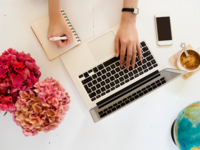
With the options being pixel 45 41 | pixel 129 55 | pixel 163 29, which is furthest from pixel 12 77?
pixel 163 29

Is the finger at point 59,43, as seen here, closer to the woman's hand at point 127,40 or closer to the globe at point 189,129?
the woman's hand at point 127,40

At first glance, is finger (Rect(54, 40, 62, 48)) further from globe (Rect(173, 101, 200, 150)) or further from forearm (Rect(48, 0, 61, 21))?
globe (Rect(173, 101, 200, 150))

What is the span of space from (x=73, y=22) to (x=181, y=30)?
0.57 m

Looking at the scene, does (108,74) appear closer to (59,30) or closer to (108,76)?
(108,76)

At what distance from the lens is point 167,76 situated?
62 cm

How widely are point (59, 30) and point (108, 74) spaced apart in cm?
30

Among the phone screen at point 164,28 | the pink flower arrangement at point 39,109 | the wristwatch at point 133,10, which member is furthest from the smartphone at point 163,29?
the pink flower arrangement at point 39,109

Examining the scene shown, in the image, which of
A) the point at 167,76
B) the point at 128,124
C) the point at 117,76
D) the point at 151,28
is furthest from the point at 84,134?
the point at 151,28

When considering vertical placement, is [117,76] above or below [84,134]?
above

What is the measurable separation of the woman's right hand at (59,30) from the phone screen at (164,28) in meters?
0.46

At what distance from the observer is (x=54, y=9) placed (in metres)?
0.60

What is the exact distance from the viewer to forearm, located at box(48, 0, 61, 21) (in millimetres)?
598

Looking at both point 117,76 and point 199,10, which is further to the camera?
point 199,10

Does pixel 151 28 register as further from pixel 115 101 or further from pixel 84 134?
pixel 84 134
